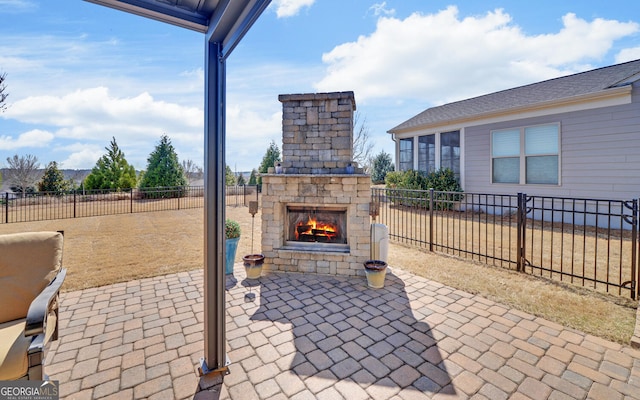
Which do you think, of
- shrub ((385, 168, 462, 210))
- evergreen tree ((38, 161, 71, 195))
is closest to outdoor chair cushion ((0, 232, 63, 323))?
shrub ((385, 168, 462, 210))

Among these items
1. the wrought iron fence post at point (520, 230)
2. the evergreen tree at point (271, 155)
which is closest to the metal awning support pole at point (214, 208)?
the wrought iron fence post at point (520, 230)

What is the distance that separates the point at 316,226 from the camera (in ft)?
16.4

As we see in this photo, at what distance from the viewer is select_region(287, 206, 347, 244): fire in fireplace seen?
191 inches

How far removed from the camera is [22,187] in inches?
673

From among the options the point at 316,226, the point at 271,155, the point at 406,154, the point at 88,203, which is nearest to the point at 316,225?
the point at 316,226

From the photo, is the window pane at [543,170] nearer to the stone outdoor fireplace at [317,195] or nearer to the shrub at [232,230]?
the stone outdoor fireplace at [317,195]

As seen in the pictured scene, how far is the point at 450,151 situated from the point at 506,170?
226 centimetres

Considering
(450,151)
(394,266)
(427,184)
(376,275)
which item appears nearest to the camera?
(376,275)

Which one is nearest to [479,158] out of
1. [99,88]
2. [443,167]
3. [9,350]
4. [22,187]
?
[443,167]

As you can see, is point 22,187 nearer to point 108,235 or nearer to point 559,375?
point 108,235

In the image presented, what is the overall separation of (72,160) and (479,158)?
66.8ft

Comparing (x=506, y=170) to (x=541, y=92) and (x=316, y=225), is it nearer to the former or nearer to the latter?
(x=541, y=92)

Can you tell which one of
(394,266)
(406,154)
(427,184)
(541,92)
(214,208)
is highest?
(541,92)

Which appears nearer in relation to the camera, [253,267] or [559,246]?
[253,267]
